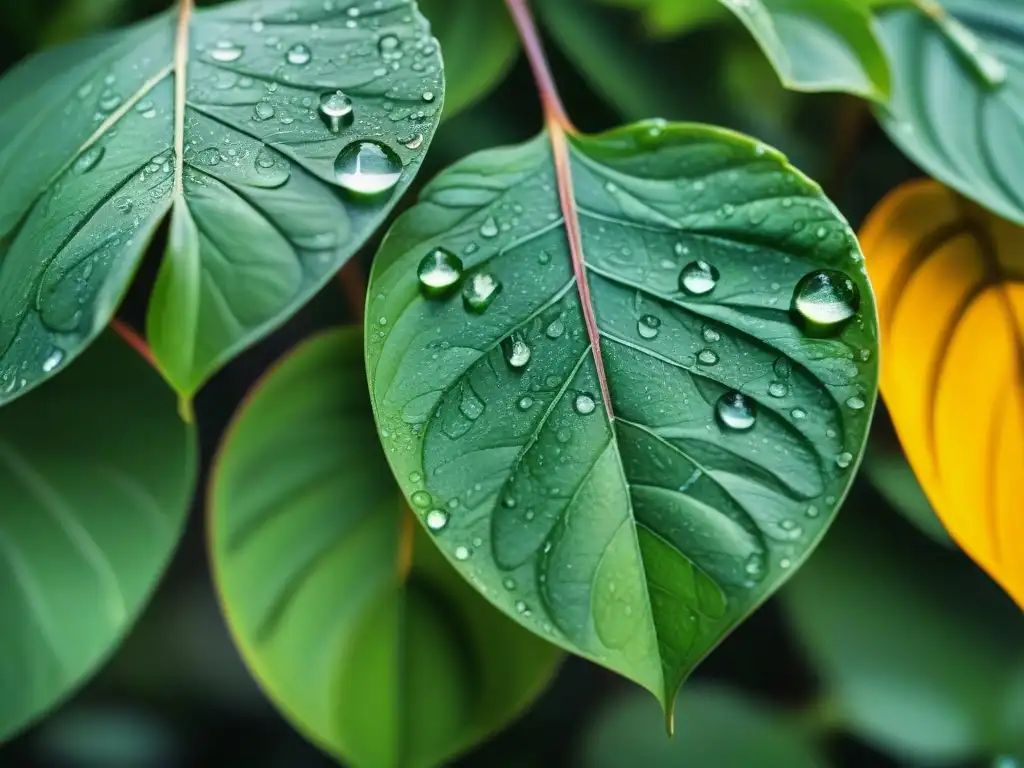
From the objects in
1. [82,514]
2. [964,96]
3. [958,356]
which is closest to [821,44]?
[964,96]

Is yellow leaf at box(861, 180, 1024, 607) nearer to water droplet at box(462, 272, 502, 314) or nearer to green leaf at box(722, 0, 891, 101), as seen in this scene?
green leaf at box(722, 0, 891, 101)

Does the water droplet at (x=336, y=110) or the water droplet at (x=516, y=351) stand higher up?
the water droplet at (x=336, y=110)

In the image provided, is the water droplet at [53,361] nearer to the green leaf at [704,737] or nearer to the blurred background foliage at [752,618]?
the blurred background foliage at [752,618]

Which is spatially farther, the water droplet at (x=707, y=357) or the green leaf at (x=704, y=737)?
the green leaf at (x=704, y=737)

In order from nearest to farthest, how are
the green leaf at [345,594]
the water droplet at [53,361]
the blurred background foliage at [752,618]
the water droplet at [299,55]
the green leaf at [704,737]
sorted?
1. the water droplet at [53,361]
2. the water droplet at [299,55]
3. the green leaf at [345,594]
4. the blurred background foliage at [752,618]
5. the green leaf at [704,737]

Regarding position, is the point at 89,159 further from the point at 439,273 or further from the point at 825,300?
the point at 825,300

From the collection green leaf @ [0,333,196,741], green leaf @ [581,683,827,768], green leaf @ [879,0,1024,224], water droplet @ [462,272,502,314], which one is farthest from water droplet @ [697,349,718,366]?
green leaf @ [581,683,827,768]

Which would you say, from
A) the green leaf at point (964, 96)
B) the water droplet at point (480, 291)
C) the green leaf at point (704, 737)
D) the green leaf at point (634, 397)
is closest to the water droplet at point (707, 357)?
the green leaf at point (634, 397)
